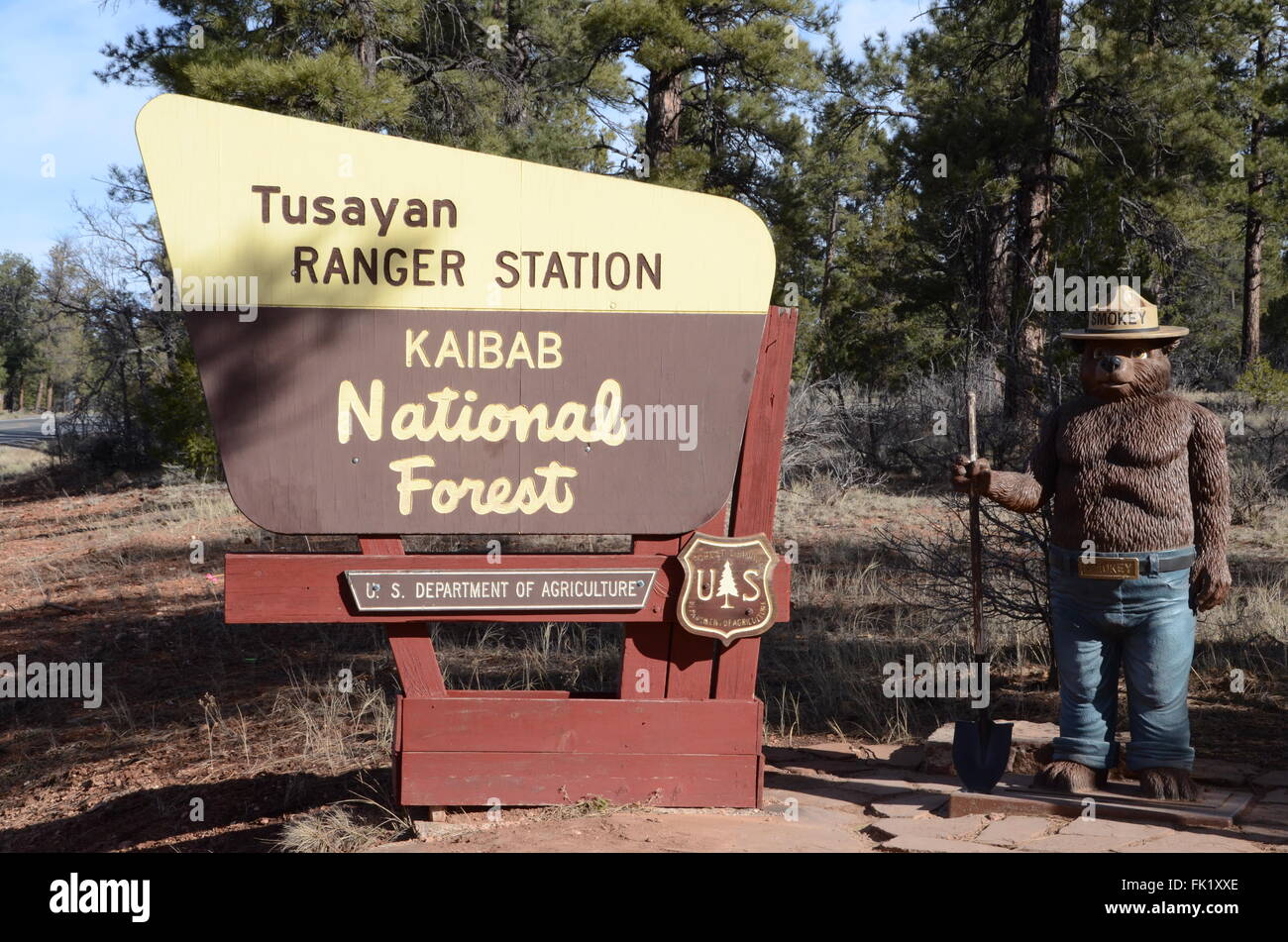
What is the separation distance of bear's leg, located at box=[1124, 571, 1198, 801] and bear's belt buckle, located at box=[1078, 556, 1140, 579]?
0.19 feet

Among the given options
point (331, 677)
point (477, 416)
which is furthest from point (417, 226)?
point (331, 677)

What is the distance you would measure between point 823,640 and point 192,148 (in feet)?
18.2

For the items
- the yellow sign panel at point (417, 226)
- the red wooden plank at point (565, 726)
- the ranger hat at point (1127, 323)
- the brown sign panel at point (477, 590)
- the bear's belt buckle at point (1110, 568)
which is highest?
the yellow sign panel at point (417, 226)

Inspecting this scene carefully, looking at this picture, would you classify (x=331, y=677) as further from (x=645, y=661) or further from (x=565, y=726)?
(x=645, y=661)

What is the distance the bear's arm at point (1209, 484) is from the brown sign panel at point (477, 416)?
5.93ft

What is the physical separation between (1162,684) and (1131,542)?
0.58 m

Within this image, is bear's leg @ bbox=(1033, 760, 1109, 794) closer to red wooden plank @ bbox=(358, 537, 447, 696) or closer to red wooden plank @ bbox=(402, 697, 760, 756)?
red wooden plank @ bbox=(402, 697, 760, 756)

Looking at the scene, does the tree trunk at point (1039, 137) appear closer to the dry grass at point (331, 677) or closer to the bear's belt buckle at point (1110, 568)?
the dry grass at point (331, 677)

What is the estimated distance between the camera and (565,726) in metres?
4.61

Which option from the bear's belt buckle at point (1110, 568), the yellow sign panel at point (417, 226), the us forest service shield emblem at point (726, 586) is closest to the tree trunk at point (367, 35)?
the yellow sign panel at point (417, 226)

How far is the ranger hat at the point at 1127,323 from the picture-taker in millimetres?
4543

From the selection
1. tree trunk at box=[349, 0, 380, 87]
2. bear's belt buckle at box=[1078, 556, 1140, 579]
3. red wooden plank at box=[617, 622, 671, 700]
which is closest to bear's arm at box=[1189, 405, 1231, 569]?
bear's belt buckle at box=[1078, 556, 1140, 579]

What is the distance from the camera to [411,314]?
4461 mm

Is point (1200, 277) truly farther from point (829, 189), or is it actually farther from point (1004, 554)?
point (829, 189)
